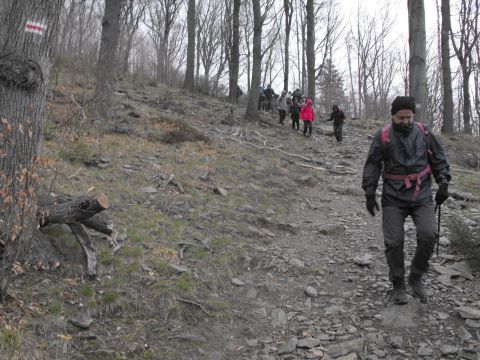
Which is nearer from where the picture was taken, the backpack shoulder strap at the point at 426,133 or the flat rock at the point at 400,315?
the flat rock at the point at 400,315

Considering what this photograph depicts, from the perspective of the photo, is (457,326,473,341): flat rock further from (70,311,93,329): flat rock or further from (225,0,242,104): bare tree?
(225,0,242,104): bare tree

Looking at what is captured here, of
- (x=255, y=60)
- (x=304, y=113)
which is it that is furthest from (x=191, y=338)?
(x=255, y=60)

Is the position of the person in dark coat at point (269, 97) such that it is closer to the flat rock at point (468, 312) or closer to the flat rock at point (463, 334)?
the flat rock at point (468, 312)

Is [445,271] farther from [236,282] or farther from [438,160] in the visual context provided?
[236,282]

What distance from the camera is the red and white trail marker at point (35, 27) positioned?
3.89m

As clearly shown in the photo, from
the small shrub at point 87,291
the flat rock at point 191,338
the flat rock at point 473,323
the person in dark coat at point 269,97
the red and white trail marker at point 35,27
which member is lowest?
the flat rock at point 191,338

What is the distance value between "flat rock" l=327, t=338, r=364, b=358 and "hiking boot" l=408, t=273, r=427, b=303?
990 millimetres

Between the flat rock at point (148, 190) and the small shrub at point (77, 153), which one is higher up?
the small shrub at point (77, 153)

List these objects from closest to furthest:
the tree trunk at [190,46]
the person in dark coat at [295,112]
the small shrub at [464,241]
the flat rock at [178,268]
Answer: the flat rock at [178,268], the small shrub at [464,241], the person in dark coat at [295,112], the tree trunk at [190,46]

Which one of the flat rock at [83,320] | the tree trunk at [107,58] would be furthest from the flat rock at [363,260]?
the tree trunk at [107,58]

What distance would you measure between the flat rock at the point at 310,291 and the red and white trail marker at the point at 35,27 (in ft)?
12.8

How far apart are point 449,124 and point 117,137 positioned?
14.8 meters

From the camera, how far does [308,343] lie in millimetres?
4012

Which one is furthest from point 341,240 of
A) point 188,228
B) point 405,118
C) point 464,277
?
point 405,118
